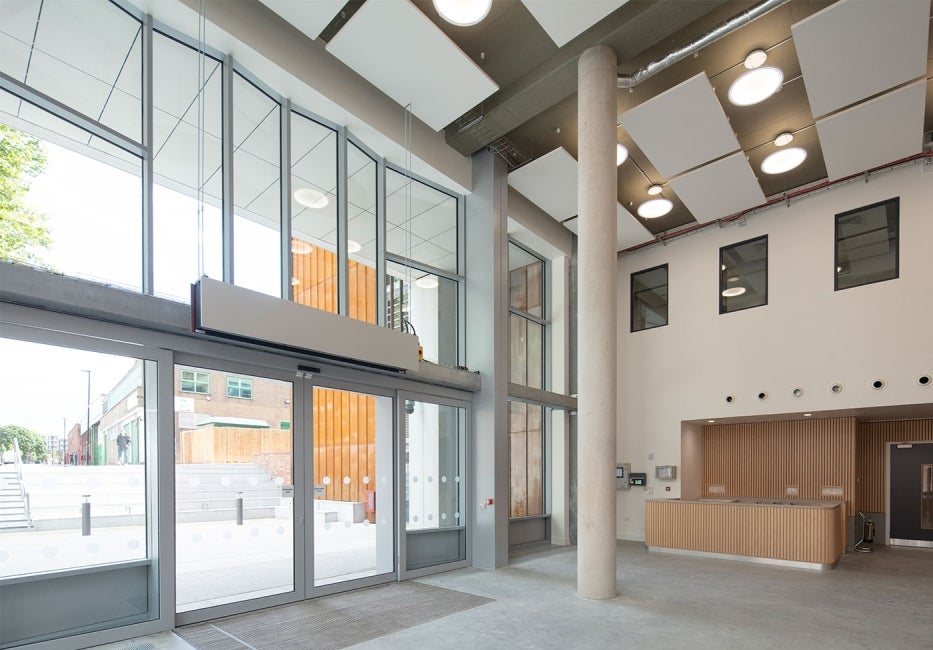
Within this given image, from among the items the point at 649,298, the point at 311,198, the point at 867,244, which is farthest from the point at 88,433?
the point at 867,244

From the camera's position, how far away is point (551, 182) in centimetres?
971

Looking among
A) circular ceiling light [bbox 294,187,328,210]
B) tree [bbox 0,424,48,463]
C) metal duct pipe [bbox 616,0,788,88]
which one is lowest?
tree [bbox 0,424,48,463]

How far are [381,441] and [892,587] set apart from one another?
22.6ft

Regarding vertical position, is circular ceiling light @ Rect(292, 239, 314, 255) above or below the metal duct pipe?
below

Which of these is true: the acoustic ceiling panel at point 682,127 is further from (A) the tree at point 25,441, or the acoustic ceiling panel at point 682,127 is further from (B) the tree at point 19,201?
(A) the tree at point 25,441

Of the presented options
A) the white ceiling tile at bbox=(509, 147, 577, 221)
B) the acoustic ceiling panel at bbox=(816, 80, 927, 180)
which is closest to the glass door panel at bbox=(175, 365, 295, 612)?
the white ceiling tile at bbox=(509, 147, 577, 221)

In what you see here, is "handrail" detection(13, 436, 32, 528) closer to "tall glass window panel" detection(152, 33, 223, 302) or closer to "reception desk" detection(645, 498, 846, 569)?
"tall glass window panel" detection(152, 33, 223, 302)

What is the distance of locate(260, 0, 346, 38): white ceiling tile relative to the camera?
5.80m

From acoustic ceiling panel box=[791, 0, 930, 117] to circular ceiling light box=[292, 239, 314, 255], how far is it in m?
5.98

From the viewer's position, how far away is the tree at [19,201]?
15.0ft

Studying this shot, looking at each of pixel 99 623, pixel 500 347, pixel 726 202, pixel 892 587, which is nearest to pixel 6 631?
pixel 99 623

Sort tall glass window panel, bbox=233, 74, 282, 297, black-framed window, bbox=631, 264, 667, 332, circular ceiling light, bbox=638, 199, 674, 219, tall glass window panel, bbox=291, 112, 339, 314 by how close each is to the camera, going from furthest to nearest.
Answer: black-framed window, bbox=631, 264, 667, 332 → circular ceiling light, bbox=638, 199, 674, 219 → tall glass window panel, bbox=291, 112, 339, 314 → tall glass window panel, bbox=233, 74, 282, 297

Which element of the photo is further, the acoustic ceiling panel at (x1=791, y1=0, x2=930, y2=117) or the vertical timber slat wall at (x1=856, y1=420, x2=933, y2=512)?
the vertical timber slat wall at (x1=856, y1=420, x2=933, y2=512)

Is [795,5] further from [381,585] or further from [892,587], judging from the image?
[381,585]
